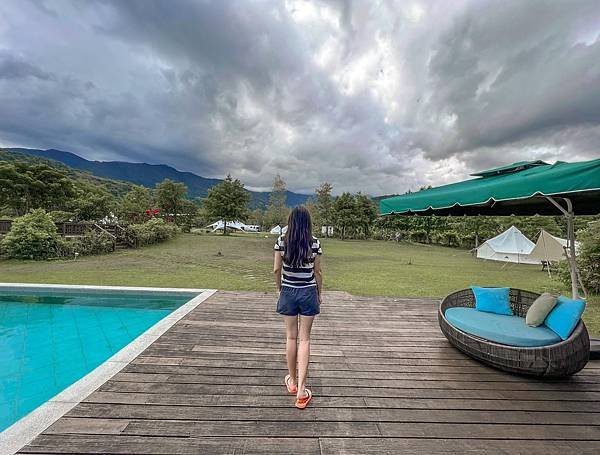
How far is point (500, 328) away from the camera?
2.86 m

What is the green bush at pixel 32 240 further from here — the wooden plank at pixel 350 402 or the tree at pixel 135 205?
the wooden plank at pixel 350 402

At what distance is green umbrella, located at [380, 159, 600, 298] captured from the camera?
1.93 meters

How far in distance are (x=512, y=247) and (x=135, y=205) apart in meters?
33.1

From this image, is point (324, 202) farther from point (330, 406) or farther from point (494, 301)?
point (330, 406)

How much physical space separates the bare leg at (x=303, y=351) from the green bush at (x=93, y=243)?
15.9 m

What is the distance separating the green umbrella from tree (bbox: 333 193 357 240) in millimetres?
32994

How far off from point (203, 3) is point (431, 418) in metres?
10.2

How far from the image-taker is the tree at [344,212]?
37.3 meters

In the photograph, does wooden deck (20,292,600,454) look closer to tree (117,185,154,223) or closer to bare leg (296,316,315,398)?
bare leg (296,316,315,398)

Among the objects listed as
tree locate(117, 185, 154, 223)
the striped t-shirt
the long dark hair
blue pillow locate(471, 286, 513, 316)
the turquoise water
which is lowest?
the turquoise water

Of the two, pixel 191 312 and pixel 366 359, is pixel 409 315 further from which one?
pixel 191 312

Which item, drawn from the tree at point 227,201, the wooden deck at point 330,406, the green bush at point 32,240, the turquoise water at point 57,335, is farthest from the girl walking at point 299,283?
the tree at point 227,201

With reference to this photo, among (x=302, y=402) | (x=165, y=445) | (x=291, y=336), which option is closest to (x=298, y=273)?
(x=291, y=336)

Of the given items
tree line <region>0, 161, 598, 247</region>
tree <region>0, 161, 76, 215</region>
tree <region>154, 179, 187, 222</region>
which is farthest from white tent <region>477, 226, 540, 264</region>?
tree <region>0, 161, 76, 215</region>
